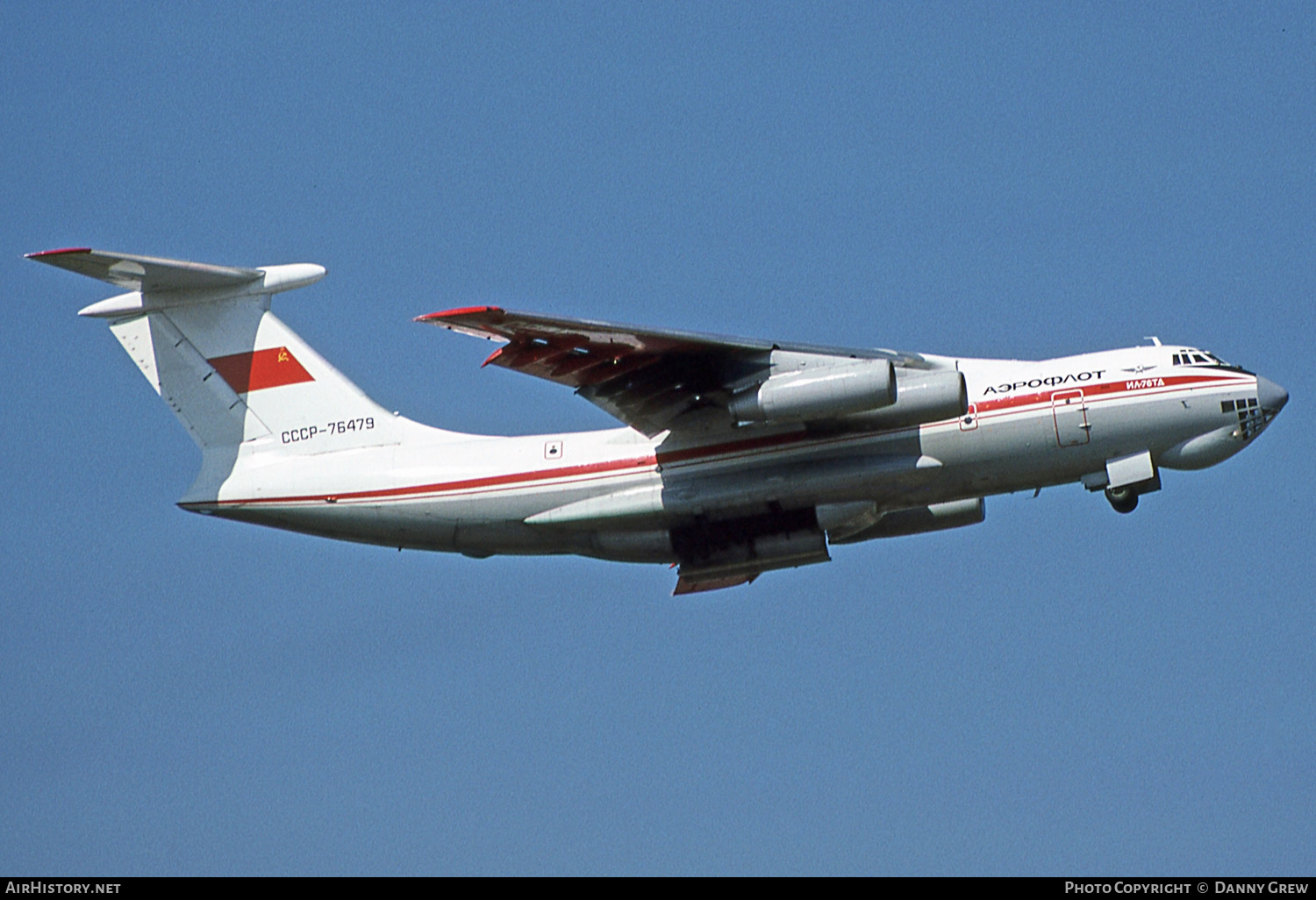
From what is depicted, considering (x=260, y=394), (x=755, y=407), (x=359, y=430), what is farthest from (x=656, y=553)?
(x=260, y=394)

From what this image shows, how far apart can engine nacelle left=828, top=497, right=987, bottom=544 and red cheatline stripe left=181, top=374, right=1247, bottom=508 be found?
1387 mm

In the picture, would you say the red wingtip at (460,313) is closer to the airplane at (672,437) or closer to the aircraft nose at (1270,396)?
the airplane at (672,437)

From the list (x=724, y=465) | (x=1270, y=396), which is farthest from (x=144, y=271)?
(x=1270, y=396)

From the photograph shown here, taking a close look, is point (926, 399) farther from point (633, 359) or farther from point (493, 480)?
point (493, 480)

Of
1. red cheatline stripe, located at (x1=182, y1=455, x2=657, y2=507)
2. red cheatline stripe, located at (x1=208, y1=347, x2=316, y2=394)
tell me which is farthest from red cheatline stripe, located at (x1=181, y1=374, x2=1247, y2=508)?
red cheatline stripe, located at (x1=208, y1=347, x2=316, y2=394)

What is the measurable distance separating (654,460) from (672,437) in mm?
224

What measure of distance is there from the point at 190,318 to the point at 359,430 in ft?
5.65

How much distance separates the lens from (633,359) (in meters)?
13.5

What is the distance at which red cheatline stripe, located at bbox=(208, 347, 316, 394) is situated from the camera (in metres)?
15.1
